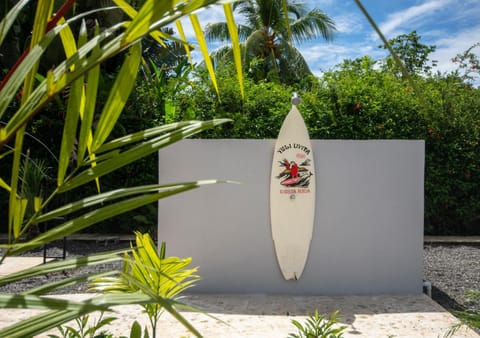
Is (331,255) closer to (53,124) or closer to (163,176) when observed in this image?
(163,176)

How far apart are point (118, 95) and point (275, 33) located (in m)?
17.2

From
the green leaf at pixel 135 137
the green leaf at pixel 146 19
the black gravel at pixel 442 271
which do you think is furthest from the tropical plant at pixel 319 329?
the black gravel at pixel 442 271

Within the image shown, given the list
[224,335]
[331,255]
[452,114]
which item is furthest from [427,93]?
[224,335]

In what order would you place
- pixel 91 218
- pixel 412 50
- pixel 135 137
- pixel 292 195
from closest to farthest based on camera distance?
pixel 91 218
pixel 135 137
pixel 292 195
pixel 412 50

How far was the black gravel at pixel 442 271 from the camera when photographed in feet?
17.5

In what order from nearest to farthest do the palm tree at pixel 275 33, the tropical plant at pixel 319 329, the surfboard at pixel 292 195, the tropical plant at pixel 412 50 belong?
the tropical plant at pixel 319 329 → the surfboard at pixel 292 195 → the tropical plant at pixel 412 50 → the palm tree at pixel 275 33

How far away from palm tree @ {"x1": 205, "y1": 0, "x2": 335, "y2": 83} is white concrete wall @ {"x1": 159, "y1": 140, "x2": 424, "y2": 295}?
1113 centimetres

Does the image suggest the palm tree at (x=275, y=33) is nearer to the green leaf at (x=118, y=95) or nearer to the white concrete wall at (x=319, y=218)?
the white concrete wall at (x=319, y=218)

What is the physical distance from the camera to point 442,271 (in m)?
6.42

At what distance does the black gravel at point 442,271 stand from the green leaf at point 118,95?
4486mm

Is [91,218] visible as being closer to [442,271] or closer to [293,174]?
[293,174]

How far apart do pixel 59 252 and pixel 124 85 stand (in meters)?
7.10

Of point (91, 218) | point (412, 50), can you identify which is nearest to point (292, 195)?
point (91, 218)

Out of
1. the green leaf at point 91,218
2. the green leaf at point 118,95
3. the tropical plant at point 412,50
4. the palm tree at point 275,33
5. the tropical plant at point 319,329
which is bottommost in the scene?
the tropical plant at point 319,329
